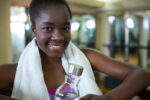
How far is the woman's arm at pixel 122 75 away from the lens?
22.2 inches

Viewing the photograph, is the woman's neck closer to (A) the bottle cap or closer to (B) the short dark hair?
(B) the short dark hair

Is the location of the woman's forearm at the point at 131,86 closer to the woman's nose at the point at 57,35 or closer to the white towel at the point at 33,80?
the white towel at the point at 33,80

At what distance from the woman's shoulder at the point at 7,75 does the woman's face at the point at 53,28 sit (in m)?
0.15

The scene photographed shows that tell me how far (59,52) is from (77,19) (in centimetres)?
270

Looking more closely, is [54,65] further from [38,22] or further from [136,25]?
[136,25]

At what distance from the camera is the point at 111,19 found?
330cm

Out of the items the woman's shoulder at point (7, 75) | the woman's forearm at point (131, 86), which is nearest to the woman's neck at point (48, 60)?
the woman's shoulder at point (7, 75)

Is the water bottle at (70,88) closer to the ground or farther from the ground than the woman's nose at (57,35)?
closer to the ground

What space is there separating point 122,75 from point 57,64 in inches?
10.2

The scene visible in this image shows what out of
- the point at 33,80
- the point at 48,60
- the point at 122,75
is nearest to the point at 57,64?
the point at 48,60

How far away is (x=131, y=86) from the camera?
594 millimetres

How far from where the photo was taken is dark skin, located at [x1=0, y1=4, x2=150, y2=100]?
1.84ft

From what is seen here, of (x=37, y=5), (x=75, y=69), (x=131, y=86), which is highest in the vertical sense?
(x=37, y=5)

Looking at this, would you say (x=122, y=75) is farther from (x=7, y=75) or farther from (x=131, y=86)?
(x=7, y=75)
